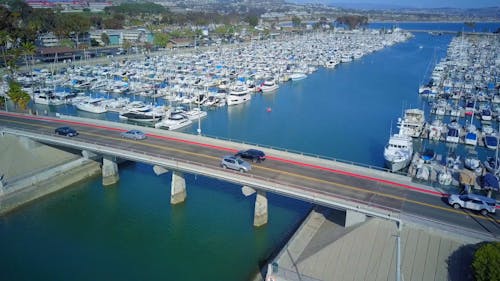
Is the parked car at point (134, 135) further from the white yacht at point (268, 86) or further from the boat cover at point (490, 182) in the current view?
the white yacht at point (268, 86)

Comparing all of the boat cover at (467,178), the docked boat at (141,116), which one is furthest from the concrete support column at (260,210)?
the docked boat at (141,116)

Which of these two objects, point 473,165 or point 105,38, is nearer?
point 473,165

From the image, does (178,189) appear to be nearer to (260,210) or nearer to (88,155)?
(260,210)

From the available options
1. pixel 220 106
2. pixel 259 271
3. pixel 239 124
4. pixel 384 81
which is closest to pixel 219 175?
pixel 259 271

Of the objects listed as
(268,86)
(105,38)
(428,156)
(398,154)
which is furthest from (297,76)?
(105,38)

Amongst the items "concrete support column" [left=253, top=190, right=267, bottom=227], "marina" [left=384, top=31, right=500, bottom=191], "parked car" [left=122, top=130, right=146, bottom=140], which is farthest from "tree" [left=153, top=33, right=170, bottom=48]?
"concrete support column" [left=253, top=190, right=267, bottom=227]

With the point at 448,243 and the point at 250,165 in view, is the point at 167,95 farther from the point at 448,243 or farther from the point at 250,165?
the point at 448,243
